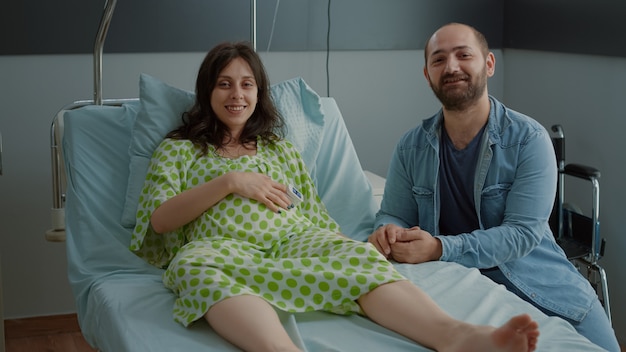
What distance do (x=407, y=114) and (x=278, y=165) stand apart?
54.7 inches

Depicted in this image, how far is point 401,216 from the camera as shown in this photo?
2436mm

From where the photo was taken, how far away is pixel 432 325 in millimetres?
1719

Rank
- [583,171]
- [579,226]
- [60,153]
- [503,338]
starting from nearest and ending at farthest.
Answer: [503,338], [60,153], [583,171], [579,226]

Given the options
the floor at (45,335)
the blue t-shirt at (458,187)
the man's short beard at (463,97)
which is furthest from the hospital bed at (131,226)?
the floor at (45,335)

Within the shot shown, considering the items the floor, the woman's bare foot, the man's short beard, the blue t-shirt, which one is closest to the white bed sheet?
the woman's bare foot

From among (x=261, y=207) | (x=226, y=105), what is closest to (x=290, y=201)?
(x=261, y=207)

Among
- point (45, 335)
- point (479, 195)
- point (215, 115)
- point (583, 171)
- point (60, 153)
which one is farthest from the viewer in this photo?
point (45, 335)

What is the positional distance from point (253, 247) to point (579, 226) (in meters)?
1.27

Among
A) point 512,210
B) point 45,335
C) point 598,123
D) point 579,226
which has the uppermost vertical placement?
point 598,123

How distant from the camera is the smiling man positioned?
7.11 ft

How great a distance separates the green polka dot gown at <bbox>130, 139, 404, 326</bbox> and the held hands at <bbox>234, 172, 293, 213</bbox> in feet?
0.08

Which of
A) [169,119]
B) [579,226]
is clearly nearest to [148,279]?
[169,119]

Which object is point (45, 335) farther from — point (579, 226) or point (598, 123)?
point (598, 123)

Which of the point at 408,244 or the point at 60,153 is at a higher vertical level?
the point at 60,153
